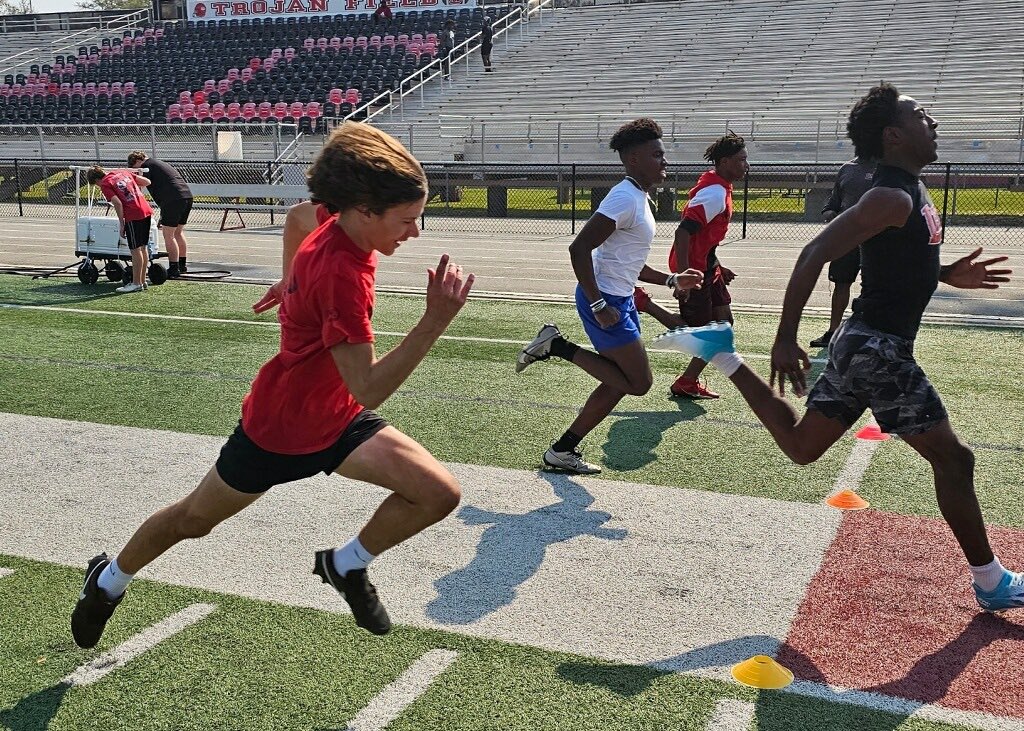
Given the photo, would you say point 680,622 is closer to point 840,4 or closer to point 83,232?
point 83,232

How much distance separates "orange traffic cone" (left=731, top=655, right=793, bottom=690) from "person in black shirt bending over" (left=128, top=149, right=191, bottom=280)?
38.7 feet

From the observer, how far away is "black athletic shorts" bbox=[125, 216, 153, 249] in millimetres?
12594

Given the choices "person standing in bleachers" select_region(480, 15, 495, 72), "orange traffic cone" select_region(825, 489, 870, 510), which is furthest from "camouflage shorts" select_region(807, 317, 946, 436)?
"person standing in bleachers" select_region(480, 15, 495, 72)

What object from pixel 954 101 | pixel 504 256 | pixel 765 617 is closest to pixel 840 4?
pixel 954 101

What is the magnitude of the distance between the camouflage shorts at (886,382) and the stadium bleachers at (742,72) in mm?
23196

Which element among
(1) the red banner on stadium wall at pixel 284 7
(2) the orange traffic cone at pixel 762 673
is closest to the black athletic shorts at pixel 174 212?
(2) the orange traffic cone at pixel 762 673

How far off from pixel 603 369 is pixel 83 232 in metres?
10.2

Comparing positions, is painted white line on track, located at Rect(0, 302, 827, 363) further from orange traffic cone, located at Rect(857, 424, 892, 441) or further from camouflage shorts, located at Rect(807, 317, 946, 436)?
camouflage shorts, located at Rect(807, 317, 946, 436)

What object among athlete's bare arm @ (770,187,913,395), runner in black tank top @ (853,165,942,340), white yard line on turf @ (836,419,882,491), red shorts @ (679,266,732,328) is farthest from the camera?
red shorts @ (679,266,732,328)

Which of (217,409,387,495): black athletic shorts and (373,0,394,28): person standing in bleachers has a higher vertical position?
(373,0,394,28): person standing in bleachers

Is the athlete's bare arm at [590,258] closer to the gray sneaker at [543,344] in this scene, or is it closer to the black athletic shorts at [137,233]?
the gray sneaker at [543,344]

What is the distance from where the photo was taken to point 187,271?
14875 mm

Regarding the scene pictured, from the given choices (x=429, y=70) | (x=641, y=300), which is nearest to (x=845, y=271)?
(x=641, y=300)

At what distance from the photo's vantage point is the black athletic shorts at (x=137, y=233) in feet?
41.3
